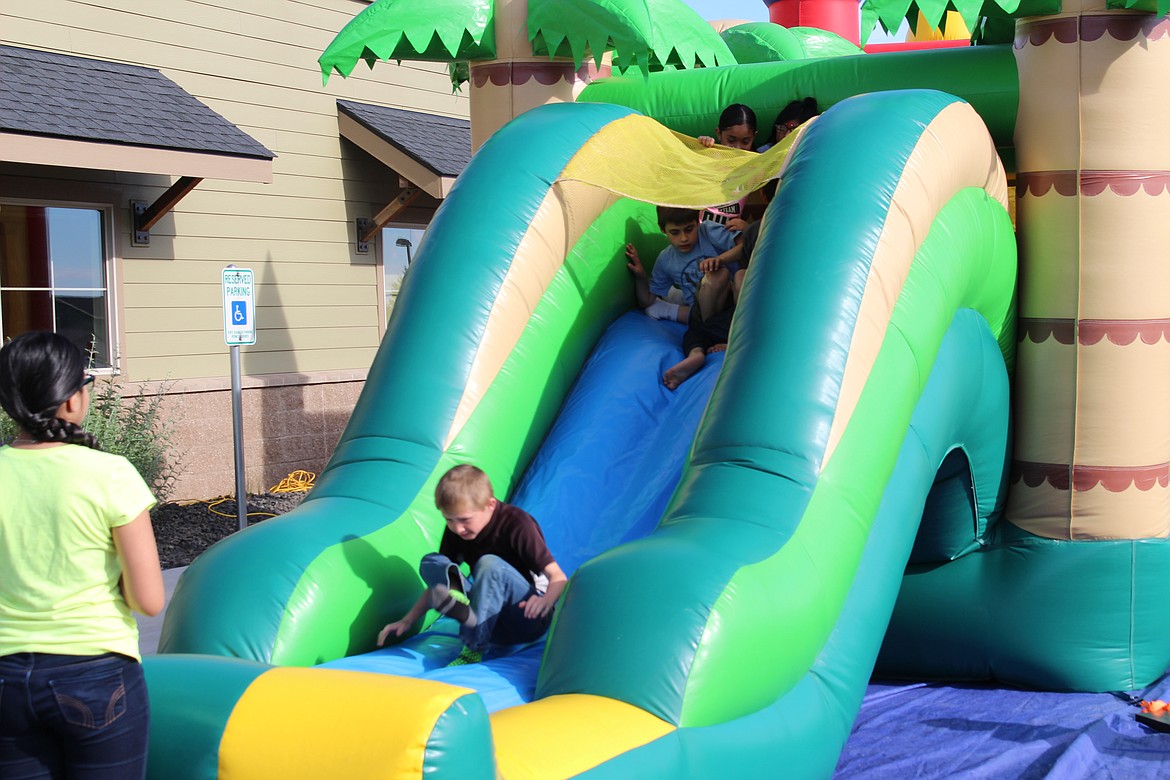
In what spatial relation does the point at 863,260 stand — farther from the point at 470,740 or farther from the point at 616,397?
the point at 470,740

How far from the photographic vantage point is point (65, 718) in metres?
2.17

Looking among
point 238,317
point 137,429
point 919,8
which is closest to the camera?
point 919,8

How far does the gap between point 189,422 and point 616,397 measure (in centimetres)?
558

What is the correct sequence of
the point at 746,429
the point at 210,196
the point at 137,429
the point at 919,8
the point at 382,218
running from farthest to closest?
1. the point at 382,218
2. the point at 210,196
3. the point at 137,429
4. the point at 919,8
5. the point at 746,429

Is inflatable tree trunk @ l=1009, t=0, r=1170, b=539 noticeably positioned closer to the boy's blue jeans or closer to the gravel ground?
the boy's blue jeans

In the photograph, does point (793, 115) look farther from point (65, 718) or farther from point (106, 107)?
point (106, 107)

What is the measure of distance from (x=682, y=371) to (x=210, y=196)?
19.6ft

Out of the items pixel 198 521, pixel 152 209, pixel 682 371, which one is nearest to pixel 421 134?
pixel 152 209

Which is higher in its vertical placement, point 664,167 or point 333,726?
point 664,167

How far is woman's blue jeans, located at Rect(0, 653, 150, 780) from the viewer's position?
2.16 metres

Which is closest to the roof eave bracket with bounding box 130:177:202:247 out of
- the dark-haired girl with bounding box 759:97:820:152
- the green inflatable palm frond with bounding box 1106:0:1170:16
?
the dark-haired girl with bounding box 759:97:820:152

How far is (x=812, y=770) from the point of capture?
3.05 m

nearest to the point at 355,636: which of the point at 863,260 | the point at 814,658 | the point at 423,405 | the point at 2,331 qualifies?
the point at 423,405

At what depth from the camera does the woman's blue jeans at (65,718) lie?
7.09ft
